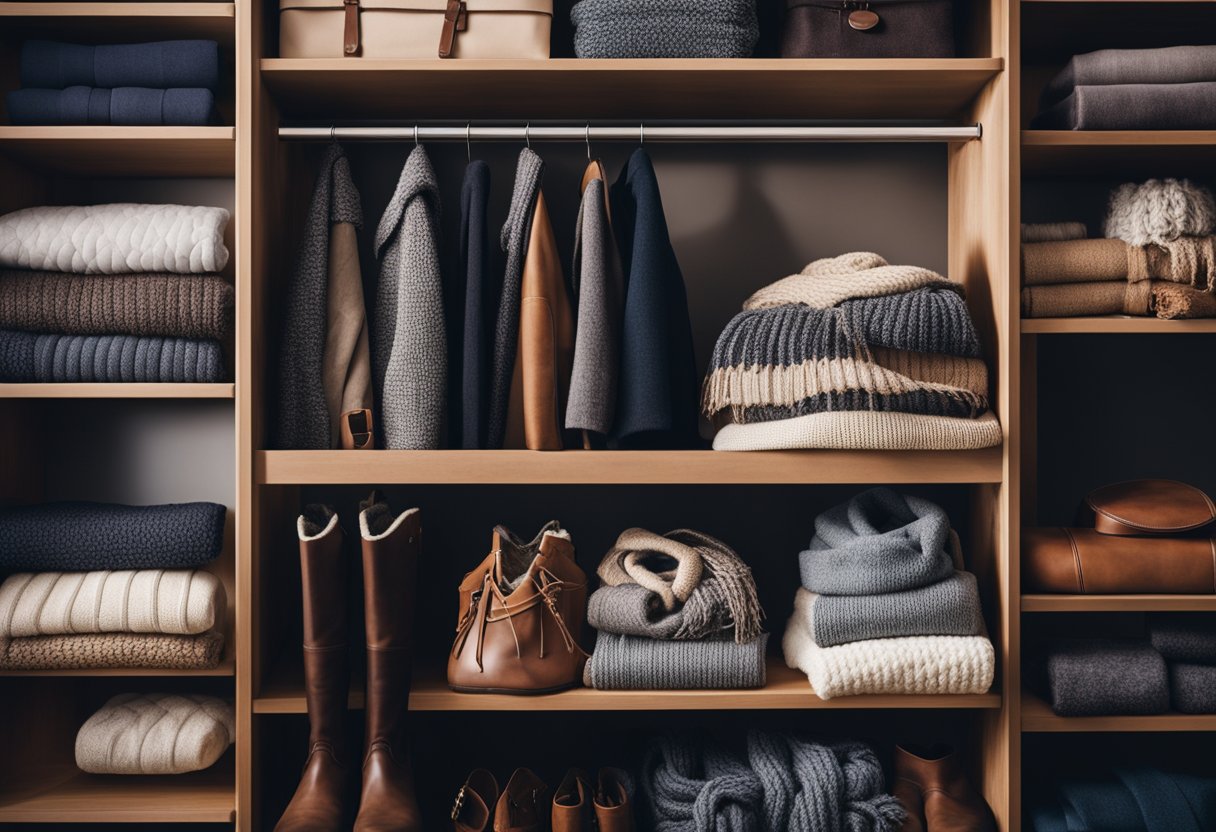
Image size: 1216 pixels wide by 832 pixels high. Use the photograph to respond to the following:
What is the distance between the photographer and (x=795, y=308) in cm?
167

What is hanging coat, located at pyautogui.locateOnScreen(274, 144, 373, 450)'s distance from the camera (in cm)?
169

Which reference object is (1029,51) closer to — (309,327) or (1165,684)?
(1165,684)

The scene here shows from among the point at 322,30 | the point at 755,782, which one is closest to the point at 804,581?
the point at 755,782

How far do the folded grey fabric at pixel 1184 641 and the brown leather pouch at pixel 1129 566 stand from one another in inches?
3.3

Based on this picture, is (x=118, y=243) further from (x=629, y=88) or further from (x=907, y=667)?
(x=907, y=667)


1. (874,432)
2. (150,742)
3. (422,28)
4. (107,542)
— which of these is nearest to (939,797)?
(874,432)

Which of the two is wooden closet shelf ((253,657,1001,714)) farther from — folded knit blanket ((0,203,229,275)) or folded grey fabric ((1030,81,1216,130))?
folded grey fabric ((1030,81,1216,130))

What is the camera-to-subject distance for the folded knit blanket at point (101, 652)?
1647 mm

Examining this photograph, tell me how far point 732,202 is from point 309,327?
91 cm

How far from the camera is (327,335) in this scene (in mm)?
1738

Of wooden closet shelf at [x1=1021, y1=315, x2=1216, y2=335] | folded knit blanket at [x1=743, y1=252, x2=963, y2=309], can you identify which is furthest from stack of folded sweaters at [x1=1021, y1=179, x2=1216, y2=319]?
folded knit blanket at [x1=743, y1=252, x2=963, y2=309]

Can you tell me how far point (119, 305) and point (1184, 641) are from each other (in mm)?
2018

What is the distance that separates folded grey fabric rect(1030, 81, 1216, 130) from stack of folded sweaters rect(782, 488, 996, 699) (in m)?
0.77

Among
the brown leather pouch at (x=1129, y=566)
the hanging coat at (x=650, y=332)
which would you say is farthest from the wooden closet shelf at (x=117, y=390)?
the brown leather pouch at (x=1129, y=566)
